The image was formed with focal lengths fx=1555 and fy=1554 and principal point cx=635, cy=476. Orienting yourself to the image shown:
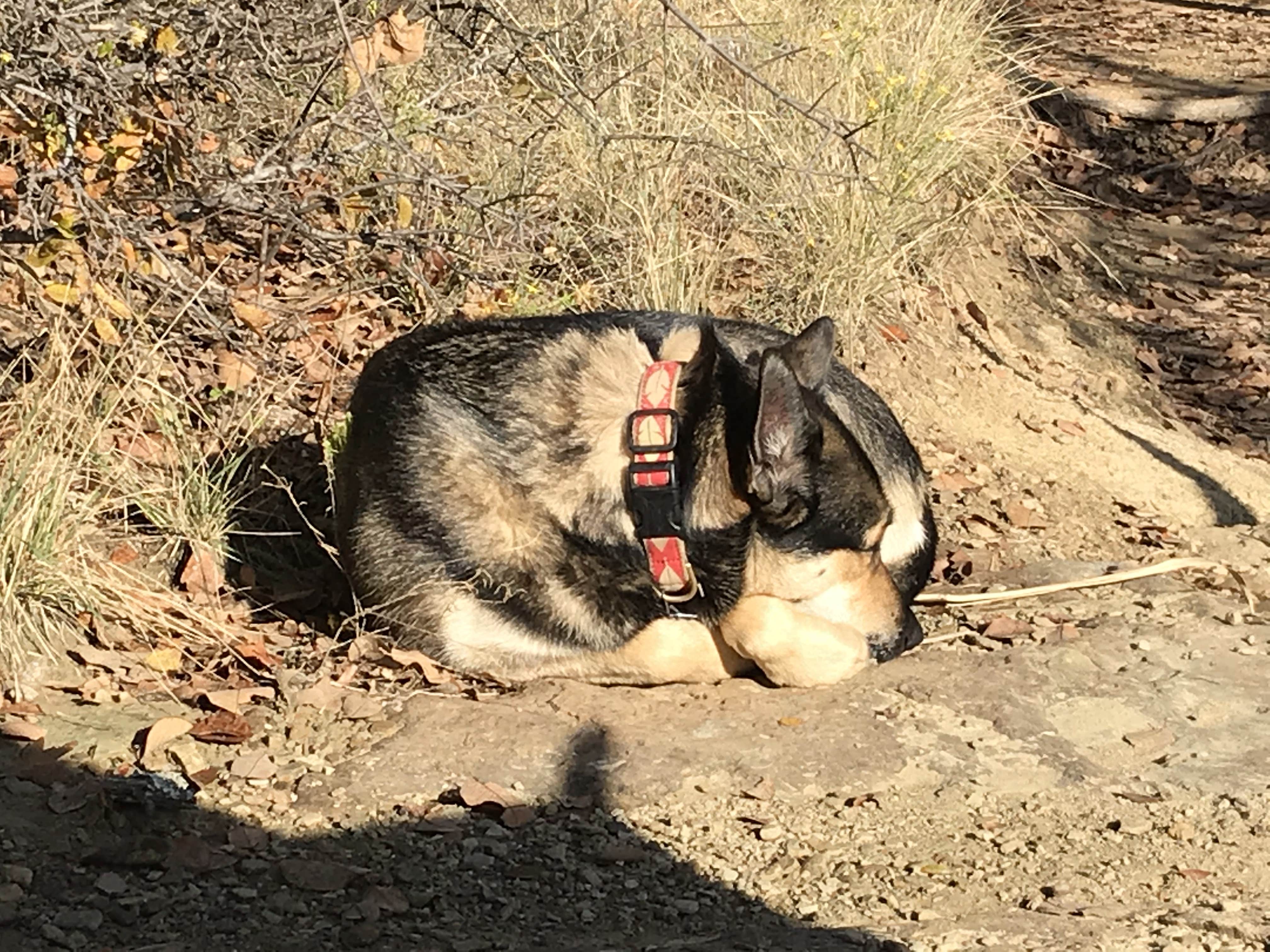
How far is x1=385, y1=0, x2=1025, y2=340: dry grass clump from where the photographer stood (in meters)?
6.38

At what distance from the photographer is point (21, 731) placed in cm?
391

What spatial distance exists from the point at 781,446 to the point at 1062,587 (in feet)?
5.48

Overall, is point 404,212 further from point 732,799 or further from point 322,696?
point 732,799

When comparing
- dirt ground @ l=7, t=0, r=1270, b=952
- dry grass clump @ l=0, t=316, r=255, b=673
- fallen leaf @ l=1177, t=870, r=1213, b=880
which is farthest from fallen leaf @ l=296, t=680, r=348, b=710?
fallen leaf @ l=1177, t=870, r=1213, b=880

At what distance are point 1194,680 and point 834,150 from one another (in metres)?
3.40

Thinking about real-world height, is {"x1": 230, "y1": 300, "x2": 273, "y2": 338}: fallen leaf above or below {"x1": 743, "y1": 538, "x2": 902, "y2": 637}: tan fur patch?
above

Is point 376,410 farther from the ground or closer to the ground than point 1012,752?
farther from the ground

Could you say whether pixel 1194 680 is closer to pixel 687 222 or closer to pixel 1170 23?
pixel 687 222

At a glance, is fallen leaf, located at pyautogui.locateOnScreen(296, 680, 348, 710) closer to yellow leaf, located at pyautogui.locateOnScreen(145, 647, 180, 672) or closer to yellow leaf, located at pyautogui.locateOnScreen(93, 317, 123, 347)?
yellow leaf, located at pyautogui.locateOnScreen(145, 647, 180, 672)

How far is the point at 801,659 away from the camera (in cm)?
418

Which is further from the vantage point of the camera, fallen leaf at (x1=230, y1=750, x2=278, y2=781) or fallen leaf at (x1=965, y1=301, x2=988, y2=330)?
fallen leaf at (x1=965, y1=301, x2=988, y2=330)

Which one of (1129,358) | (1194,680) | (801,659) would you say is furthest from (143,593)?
(1129,358)

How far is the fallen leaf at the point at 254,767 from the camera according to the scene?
3855mm

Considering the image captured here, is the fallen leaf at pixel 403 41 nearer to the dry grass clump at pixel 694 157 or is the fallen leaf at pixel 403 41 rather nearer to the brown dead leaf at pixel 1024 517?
the dry grass clump at pixel 694 157
